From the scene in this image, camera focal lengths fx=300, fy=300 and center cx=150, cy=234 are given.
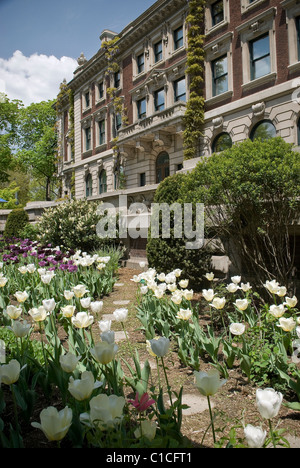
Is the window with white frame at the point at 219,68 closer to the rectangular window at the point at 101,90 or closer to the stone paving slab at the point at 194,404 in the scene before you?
the rectangular window at the point at 101,90

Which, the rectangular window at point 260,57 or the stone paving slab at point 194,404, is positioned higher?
the rectangular window at point 260,57

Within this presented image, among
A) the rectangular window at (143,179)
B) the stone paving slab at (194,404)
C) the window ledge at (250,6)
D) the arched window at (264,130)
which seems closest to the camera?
the stone paving slab at (194,404)

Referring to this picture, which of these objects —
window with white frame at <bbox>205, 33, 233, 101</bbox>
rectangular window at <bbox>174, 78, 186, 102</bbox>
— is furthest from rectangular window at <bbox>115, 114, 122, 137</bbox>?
window with white frame at <bbox>205, 33, 233, 101</bbox>

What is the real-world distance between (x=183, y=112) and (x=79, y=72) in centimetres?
1559

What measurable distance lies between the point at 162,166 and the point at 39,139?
23247 mm

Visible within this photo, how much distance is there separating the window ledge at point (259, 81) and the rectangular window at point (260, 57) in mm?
415

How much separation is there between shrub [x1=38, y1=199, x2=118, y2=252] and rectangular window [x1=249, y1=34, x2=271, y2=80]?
995cm

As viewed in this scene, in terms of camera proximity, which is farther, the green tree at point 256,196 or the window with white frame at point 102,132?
the window with white frame at point 102,132

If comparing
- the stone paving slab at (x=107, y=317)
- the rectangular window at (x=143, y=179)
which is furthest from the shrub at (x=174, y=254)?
the rectangular window at (x=143, y=179)

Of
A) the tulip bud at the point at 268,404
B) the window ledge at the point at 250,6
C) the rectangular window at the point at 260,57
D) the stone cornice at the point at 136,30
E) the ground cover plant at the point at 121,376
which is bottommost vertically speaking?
the ground cover plant at the point at 121,376

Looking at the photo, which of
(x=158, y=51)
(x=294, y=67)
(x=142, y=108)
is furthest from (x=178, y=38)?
(x=294, y=67)

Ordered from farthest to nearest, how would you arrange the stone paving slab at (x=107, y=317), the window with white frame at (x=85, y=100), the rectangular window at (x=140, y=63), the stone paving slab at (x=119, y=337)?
the window with white frame at (x=85, y=100) → the rectangular window at (x=140, y=63) → the stone paving slab at (x=107, y=317) → the stone paving slab at (x=119, y=337)

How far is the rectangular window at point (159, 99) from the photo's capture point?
759 inches
